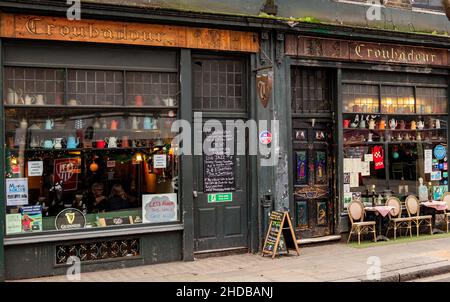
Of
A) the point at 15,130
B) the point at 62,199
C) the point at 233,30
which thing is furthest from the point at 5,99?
the point at 233,30

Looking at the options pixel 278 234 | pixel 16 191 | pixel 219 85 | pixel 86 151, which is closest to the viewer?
pixel 16 191

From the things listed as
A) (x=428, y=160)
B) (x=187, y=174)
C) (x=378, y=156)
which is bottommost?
(x=187, y=174)

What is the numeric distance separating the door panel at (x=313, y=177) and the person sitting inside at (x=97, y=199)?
4290 mm

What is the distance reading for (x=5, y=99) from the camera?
9.12 meters

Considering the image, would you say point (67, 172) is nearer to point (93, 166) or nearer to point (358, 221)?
point (93, 166)

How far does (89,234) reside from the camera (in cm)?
953

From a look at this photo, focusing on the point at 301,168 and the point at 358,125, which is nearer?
the point at 301,168

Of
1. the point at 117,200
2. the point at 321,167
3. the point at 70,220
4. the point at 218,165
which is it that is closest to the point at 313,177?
the point at 321,167

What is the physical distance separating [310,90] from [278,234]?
360 centimetres

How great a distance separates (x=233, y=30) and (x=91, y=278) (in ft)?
18.1

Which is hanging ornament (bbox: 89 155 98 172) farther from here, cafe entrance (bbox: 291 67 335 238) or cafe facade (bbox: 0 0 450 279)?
cafe entrance (bbox: 291 67 335 238)

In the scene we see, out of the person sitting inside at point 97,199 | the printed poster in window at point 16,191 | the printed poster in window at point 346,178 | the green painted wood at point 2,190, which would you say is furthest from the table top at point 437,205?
the green painted wood at point 2,190

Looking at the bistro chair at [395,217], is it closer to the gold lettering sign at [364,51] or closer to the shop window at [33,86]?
the gold lettering sign at [364,51]

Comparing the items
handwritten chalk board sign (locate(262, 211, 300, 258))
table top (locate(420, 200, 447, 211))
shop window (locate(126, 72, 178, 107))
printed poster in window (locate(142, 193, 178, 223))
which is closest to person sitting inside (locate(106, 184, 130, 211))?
printed poster in window (locate(142, 193, 178, 223))
